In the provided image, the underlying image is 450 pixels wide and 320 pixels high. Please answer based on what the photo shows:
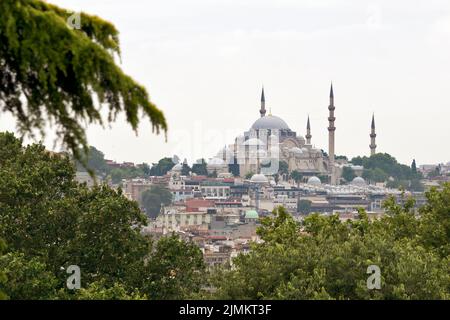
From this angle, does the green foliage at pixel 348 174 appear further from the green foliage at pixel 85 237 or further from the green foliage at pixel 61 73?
the green foliage at pixel 61 73

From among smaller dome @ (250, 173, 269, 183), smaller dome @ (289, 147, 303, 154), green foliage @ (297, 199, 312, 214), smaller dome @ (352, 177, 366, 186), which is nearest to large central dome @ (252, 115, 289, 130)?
smaller dome @ (289, 147, 303, 154)

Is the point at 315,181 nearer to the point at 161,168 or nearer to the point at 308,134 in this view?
the point at 308,134

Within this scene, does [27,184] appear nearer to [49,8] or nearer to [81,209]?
[81,209]

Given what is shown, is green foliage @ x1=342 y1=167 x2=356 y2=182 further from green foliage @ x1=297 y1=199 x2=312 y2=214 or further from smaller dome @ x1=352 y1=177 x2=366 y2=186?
green foliage @ x1=297 y1=199 x2=312 y2=214

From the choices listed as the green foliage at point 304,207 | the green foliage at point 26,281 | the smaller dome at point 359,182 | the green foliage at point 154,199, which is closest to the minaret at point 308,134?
the smaller dome at point 359,182

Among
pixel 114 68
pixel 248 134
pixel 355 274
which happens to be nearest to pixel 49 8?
pixel 114 68

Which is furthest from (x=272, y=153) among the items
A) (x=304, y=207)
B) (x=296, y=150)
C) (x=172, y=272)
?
(x=172, y=272)
